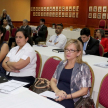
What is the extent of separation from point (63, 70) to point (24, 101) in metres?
0.82

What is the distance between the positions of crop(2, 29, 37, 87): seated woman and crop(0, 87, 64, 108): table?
0.95 metres

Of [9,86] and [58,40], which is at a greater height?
[58,40]

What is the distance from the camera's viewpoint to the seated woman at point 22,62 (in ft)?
8.63

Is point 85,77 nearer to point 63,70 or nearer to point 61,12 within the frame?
point 63,70

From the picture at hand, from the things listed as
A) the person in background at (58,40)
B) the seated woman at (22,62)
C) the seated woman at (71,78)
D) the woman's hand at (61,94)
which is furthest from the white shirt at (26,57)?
the person in background at (58,40)

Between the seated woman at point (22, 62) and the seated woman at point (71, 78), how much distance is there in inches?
23.3

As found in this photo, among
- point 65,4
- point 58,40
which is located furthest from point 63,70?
point 65,4

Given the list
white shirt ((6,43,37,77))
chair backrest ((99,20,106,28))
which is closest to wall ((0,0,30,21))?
chair backrest ((99,20,106,28))

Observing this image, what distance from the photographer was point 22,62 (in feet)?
8.54

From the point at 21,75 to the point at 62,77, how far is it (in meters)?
0.79

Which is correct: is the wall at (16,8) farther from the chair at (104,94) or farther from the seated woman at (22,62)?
the chair at (104,94)

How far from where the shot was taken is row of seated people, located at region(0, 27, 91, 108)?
2.01 meters

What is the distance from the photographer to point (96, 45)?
152 inches

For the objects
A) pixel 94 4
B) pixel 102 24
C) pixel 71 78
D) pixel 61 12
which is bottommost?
pixel 71 78
